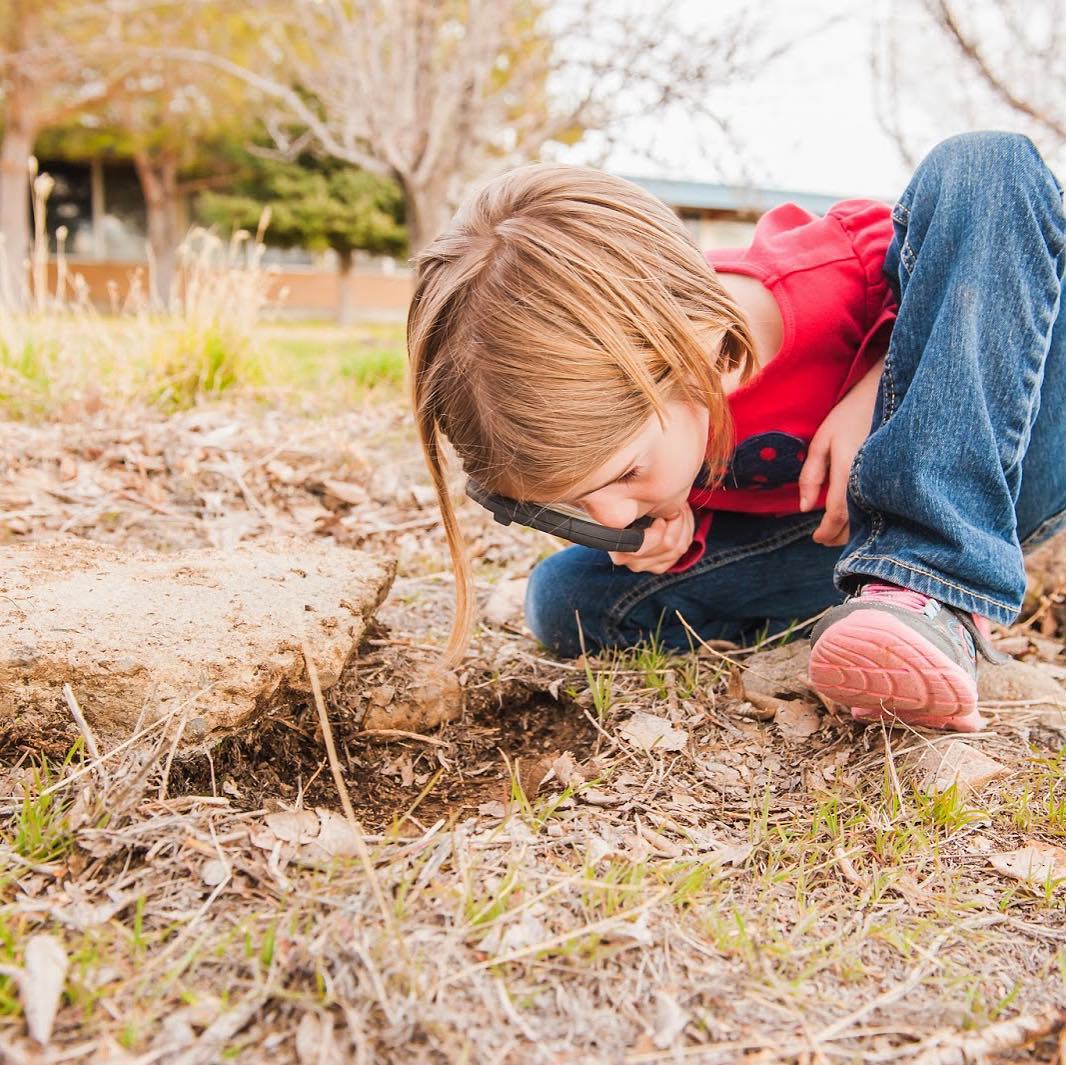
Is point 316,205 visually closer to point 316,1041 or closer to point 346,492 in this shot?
point 346,492

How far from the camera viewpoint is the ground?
1.00 metres

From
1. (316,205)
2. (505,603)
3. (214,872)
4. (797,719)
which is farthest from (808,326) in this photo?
(316,205)

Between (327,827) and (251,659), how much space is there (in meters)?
0.31

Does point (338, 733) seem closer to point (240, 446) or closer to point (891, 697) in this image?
point (891, 697)

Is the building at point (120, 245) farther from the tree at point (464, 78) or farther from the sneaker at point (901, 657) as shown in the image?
the sneaker at point (901, 657)

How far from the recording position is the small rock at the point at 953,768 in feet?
4.98

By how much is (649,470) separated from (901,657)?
0.50 meters

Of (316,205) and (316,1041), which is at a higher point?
(316,205)

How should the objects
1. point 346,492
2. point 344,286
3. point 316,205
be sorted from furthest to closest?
point 344,286
point 316,205
point 346,492

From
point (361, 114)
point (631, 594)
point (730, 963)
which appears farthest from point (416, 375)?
point (361, 114)

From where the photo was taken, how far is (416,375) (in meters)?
1.70

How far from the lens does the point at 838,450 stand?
1.79 metres

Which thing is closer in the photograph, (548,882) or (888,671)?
(548,882)

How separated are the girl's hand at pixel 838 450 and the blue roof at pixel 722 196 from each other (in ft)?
1.51
